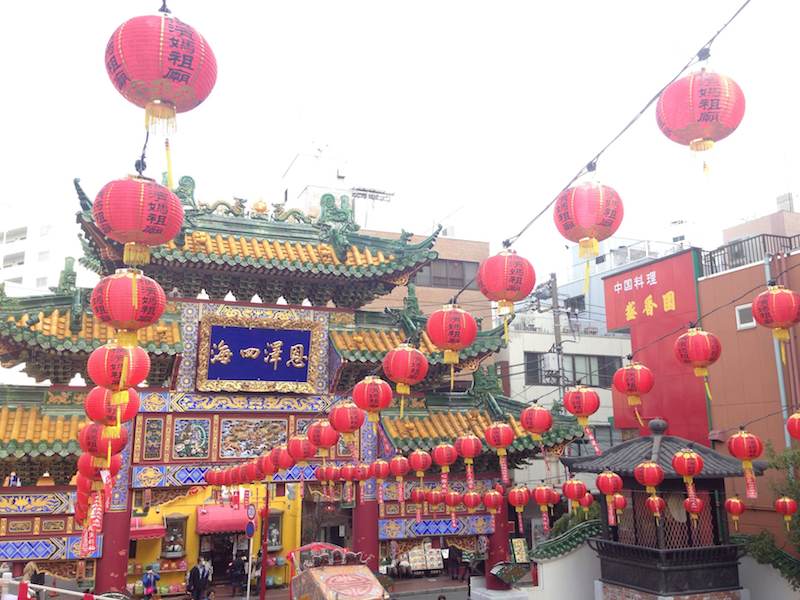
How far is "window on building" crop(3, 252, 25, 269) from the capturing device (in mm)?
48344

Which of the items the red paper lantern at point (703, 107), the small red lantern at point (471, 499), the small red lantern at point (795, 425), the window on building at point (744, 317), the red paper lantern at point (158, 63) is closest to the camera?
the red paper lantern at point (158, 63)

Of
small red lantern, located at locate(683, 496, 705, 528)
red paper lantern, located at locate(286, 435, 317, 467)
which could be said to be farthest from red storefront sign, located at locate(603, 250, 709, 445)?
red paper lantern, located at locate(286, 435, 317, 467)

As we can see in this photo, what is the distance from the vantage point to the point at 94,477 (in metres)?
10.5

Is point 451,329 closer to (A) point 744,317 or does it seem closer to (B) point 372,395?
(B) point 372,395

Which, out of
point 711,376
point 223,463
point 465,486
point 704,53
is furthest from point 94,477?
point 711,376

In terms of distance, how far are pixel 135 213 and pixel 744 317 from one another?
16206mm

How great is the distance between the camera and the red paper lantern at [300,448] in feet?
40.2

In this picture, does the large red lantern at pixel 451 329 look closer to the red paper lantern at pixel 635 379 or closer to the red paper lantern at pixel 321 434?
the red paper lantern at pixel 321 434

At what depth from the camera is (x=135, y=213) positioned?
254 inches

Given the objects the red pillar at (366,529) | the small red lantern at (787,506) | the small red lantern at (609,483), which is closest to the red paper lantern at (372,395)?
the red pillar at (366,529)

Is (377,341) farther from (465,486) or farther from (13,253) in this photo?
(13,253)

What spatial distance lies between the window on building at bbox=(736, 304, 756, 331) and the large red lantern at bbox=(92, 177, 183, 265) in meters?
15.7

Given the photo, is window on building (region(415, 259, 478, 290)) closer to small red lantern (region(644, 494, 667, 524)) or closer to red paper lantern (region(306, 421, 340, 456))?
small red lantern (region(644, 494, 667, 524))

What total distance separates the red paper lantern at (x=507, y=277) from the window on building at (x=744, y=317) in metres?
11.7
